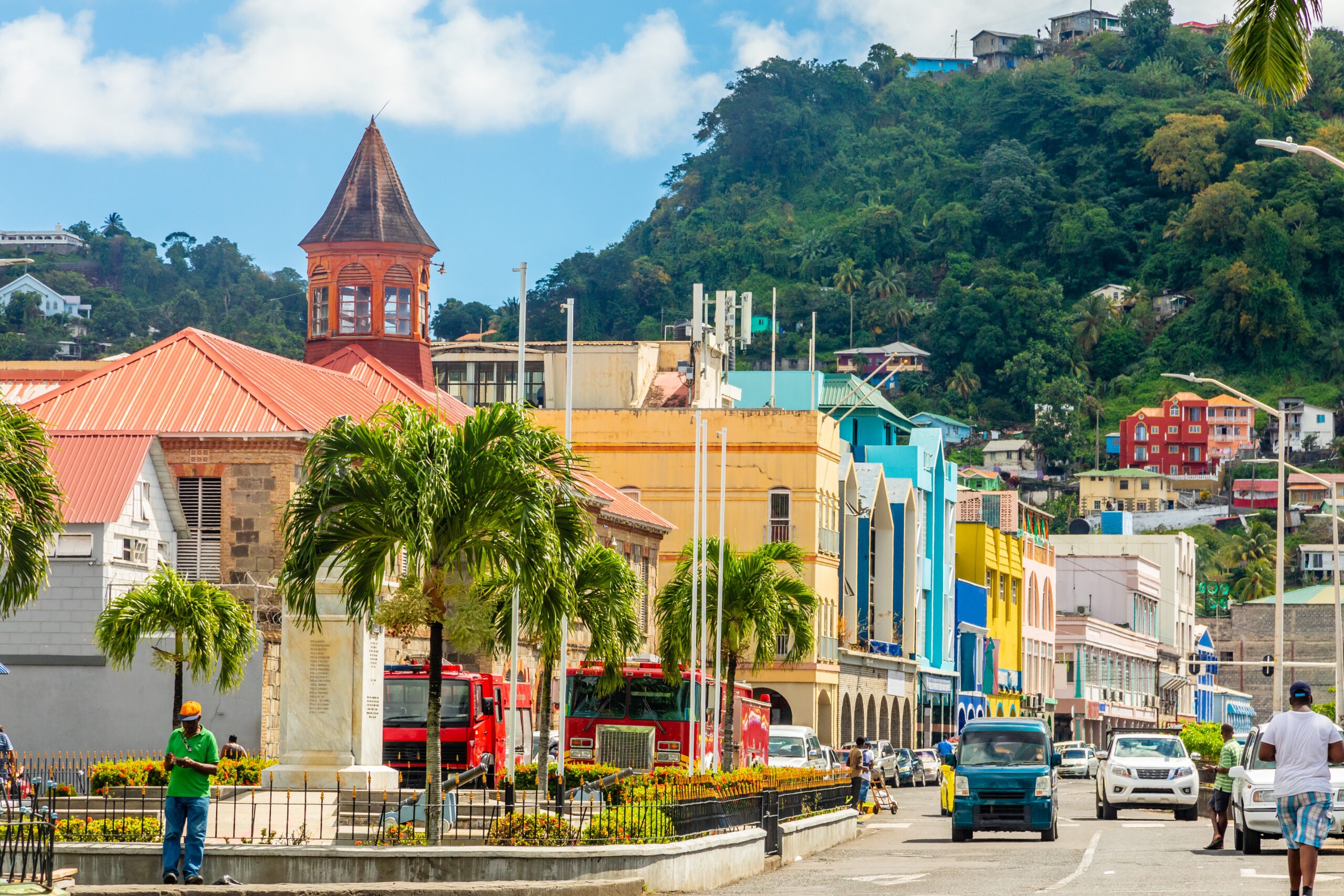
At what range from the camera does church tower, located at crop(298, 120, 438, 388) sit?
202ft

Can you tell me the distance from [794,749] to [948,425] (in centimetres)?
11505

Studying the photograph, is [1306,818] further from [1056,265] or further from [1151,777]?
[1056,265]

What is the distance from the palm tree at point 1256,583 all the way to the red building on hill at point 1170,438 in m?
19.3

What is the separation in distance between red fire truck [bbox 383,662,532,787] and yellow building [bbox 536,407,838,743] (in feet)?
102

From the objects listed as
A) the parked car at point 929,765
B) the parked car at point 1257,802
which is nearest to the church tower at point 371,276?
the parked car at point 929,765

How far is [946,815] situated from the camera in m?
40.5

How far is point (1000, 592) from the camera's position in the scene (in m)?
93.0

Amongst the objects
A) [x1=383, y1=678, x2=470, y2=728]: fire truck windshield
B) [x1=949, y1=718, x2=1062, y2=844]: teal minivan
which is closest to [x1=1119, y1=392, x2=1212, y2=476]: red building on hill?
[x1=383, y1=678, x2=470, y2=728]: fire truck windshield

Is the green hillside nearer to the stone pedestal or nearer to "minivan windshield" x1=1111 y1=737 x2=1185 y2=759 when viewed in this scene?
"minivan windshield" x1=1111 y1=737 x2=1185 y2=759

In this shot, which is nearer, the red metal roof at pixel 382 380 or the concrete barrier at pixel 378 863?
the concrete barrier at pixel 378 863

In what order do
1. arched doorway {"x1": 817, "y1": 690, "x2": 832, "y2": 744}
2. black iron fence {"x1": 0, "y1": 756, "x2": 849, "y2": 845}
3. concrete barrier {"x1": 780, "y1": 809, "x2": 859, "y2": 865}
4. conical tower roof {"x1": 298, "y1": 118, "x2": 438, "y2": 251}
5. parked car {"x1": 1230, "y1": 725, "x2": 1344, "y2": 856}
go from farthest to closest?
arched doorway {"x1": 817, "y1": 690, "x2": 832, "y2": 744} → conical tower roof {"x1": 298, "y1": 118, "x2": 438, "y2": 251} → concrete barrier {"x1": 780, "y1": 809, "x2": 859, "y2": 865} → parked car {"x1": 1230, "y1": 725, "x2": 1344, "y2": 856} → black iron fence {"x1": 0, "y1": 756, "x2": 849, "y2": 845}

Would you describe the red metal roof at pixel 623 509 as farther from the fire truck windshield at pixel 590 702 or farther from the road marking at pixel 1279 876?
the road marking at pixel 1279 876

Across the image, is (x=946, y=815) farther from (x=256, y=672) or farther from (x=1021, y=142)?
(x=1021, y=142)

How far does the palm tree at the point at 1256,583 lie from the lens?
14925 centimetres
